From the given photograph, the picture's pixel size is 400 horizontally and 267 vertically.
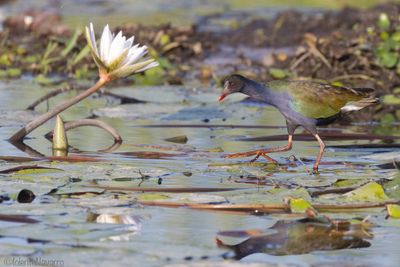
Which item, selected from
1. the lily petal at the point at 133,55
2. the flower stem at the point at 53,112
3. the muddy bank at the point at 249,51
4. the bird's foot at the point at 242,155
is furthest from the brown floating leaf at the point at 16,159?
the muddy bank at the point at 249,51

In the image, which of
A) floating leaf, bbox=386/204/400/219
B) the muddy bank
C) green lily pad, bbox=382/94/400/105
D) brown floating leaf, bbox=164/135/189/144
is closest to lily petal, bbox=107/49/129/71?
brown floating leaf, bbox=164/135/189/144

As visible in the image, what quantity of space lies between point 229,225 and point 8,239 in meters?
0.95

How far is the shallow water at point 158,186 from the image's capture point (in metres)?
4.03

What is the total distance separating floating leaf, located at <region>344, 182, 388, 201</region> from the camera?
4.98m

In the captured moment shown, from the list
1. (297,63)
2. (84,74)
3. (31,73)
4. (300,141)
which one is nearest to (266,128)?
(300,141)

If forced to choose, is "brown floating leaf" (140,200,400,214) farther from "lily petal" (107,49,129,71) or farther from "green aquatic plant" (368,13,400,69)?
"green aquatic plant" (368,13,400,69)

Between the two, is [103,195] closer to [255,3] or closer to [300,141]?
[300,141]

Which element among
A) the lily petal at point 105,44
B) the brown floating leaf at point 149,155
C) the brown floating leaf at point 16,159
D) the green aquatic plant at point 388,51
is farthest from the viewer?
the green aquatic plant at point 388,51

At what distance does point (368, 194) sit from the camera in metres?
5.00

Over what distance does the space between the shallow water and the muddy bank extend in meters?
1.88

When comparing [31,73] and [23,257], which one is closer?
[23,257]

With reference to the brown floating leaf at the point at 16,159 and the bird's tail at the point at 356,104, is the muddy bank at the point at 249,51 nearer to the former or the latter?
the bird's tail at the point at 356,104

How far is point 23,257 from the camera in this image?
3.89m

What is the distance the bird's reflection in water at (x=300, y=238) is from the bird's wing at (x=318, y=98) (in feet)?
6.63
